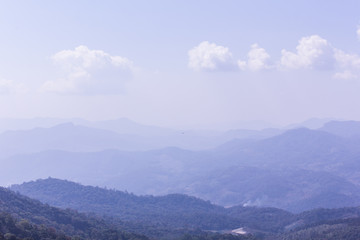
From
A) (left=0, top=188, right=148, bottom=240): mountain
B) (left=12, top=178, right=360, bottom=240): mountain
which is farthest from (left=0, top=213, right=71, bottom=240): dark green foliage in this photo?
(left=12, top=178, right=360, bottom=240): mountain

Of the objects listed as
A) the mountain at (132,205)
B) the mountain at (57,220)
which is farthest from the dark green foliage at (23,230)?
the mountain at (132,205)

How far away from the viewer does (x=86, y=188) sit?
115 meters

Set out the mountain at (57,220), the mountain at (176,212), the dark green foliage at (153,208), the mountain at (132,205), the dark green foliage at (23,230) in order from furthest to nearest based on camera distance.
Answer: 1. the mountain at (132,205)
2. the dark green foliage at (153,208)
3. the mountain at (176,212)
4. the mountain at (57,220)
5. the dark green foliage at (23,230)

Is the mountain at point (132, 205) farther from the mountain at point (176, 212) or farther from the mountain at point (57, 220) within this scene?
the mountain at point (57, 220)

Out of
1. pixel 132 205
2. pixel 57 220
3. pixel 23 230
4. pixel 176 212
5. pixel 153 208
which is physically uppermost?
pixel 132 205

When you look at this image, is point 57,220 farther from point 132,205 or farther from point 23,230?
point 132,205

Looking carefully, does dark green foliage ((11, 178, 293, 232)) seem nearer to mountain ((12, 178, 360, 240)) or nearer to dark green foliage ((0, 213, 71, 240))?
mountain ((12, 178, 360, 240))

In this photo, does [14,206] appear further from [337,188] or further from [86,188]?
[337,188]

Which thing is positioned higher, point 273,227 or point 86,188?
point 86,188

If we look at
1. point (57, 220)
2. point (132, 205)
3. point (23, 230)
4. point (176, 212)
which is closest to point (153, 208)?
point (132, 205)

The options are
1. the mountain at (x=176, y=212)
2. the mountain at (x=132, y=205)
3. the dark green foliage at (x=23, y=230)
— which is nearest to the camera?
the dark green foliage at (x=23, y=230)

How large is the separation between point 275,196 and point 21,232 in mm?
141377

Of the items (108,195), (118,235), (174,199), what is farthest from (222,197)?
(118,235)

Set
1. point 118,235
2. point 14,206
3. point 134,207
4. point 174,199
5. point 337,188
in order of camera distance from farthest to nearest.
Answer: point 337,188 < point 174,199 < point 134,207 < point 14,206 < point 118,235
